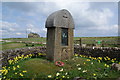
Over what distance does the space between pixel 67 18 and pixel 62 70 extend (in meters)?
3.13

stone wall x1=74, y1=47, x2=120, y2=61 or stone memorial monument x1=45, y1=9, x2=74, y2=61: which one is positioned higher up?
stone memorial monument x1=45, y1=9, x2=74, y2=61

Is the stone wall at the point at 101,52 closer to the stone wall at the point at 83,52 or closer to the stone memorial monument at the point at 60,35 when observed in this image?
the stone wall at the point at 83,52

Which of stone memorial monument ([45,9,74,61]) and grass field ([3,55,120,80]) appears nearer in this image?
grass field ([3,55,120,80])

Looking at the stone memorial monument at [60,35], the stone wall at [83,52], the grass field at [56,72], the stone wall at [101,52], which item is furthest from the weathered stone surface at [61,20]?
the stone wall at [101,52]

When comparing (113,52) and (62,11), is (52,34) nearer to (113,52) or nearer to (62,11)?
(62,11)

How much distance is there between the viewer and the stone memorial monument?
6.21 metres

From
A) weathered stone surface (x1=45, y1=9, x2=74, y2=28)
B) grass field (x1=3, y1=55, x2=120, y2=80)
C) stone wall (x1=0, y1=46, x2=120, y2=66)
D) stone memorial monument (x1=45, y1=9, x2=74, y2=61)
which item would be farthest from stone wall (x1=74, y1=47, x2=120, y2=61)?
weathered stone surface (x1=45, y1=9, x2=74, y2=28)

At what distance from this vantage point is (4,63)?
23.2 feet

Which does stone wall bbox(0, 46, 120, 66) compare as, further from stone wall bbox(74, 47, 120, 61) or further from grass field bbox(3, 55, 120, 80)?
grass field bbox(3, 55, 120, 80)

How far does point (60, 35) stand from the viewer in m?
6.41

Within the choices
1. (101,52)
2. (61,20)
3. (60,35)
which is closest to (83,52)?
(101,52)

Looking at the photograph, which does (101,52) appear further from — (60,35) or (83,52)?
(60,35)

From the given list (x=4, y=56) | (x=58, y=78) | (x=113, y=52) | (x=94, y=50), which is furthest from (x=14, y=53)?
(x=113, y=52)

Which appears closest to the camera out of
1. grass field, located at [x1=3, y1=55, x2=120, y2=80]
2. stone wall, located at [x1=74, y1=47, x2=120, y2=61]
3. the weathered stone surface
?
grass field, located at [x1=3, y1=55, x2=120, y2=80]
